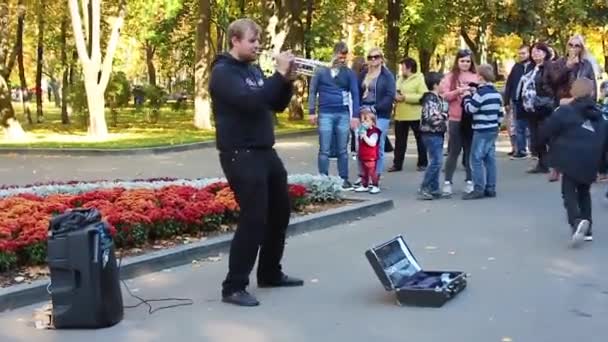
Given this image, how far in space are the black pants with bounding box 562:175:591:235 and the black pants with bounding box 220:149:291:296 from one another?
310cm

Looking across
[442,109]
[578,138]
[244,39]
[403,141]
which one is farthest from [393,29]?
[244,39]

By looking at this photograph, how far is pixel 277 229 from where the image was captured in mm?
6516

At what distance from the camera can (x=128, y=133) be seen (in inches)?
980

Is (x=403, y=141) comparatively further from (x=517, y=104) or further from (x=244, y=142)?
(x=244, y=142)

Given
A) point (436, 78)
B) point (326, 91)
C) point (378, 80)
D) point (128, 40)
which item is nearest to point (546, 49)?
point (436, 78)

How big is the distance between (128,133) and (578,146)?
18.5 metres

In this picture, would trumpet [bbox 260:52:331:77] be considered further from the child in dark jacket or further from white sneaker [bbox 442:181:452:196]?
white sneaker [bbox 442:181:452:196]

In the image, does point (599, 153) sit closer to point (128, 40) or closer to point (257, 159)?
point (257, 159)

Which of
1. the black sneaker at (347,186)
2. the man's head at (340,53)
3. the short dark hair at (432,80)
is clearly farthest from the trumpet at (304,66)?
the short dark hair at (432,80)

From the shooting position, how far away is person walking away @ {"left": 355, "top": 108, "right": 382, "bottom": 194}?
11.6m

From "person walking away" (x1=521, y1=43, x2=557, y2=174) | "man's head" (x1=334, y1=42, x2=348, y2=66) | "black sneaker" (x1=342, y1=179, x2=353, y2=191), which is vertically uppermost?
"man's head" (x1=334, y1=42, x2=348, y2=66)

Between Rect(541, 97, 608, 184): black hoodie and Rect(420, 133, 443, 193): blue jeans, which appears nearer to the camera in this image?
Rect(541, 97, 608, 184): black hoodie

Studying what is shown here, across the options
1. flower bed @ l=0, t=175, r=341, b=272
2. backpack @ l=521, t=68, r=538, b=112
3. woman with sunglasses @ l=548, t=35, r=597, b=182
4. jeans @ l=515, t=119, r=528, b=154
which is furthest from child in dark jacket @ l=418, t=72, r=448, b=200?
jeans @ l=515, t=119, r=528, b=154

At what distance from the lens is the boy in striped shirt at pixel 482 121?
1078 cm
